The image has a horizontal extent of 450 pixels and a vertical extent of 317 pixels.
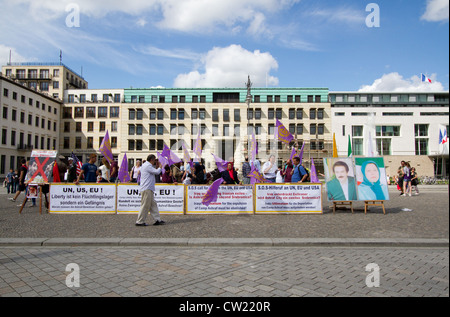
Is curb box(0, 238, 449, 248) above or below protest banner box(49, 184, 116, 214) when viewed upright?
below

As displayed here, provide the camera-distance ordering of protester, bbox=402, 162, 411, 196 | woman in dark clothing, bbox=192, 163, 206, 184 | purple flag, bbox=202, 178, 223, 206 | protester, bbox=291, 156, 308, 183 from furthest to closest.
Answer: protester, bbox=402, 162, 411, 196, woman in dark clothing, bbox=192, 163, 206, 184, protester, bbox=291, 156, 308, 183, purple flag, bbox=202, 178, 223, 206

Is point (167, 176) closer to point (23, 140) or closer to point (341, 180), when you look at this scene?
point (341, 180)

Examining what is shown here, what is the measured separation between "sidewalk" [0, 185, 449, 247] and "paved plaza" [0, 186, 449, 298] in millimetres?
24

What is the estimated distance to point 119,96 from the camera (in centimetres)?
6988

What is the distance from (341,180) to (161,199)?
20.4 feet

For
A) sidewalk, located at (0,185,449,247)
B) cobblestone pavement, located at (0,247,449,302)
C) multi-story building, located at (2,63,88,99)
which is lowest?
cobblestone pavement, located at (0,247,449,302)

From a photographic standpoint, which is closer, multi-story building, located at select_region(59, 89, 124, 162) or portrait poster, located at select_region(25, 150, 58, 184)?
portrait poster, located at select_region(25, 150, 58, 184)

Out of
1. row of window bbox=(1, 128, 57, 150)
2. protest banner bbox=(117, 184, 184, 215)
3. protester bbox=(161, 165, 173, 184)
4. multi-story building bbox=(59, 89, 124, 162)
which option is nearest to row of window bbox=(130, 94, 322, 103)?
multi-story building bbox=(59, 89, 124, 162)

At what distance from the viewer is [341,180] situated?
34.9ft

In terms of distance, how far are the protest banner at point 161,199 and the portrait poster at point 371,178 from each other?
20.2ft

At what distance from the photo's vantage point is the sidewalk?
21.2ft

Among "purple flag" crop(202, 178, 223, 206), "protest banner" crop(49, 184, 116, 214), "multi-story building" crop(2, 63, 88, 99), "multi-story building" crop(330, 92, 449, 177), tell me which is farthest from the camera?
"multi-story building" crop(2, 63, 88, 99)

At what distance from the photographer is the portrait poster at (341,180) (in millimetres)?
10539

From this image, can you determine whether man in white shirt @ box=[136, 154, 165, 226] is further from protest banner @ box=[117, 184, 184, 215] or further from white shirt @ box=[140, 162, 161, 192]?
protest banner @ box=[117, 184, 184, 215]
